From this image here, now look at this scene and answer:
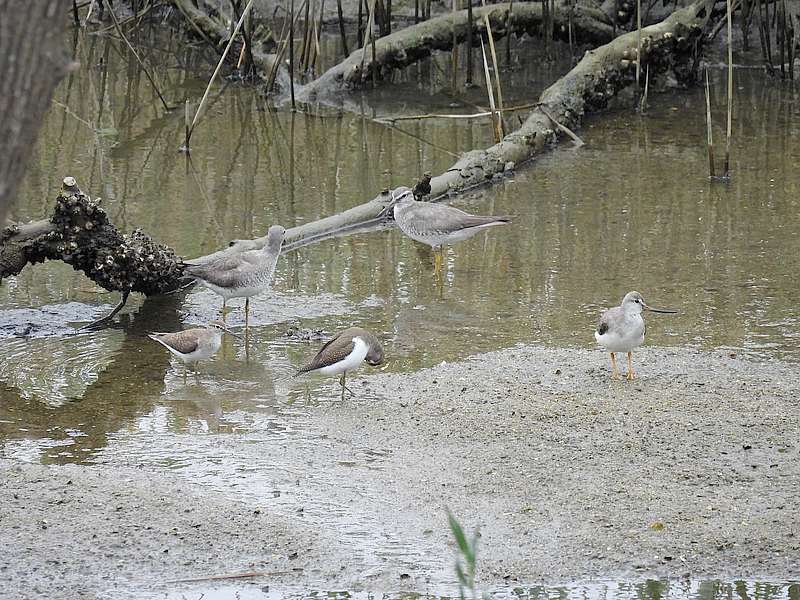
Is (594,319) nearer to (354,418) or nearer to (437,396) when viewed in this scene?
(437,396)

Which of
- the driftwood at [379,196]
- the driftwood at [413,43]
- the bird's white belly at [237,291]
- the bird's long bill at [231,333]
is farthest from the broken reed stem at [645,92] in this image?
the bird's long bill at [231,333]

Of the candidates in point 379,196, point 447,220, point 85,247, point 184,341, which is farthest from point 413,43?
point 184,341

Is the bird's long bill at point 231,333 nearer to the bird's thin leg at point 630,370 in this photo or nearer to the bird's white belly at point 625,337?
the bird's white belly at point 625,337

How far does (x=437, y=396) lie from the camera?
7156 mm

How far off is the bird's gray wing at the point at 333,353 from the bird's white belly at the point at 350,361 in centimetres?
2

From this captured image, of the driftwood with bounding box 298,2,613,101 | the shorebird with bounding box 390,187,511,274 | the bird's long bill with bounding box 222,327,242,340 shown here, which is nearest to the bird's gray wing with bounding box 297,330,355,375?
the bird's long bill with bounding box 222,327,242,340

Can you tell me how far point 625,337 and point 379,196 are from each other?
14.2 ft

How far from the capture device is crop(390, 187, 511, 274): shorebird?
9836 mm

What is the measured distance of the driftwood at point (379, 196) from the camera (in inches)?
332

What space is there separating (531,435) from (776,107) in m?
10.4

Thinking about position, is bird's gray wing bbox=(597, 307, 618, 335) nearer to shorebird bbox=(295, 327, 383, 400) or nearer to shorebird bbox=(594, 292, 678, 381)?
shorebird bbox=(594, 292, 678, 381)

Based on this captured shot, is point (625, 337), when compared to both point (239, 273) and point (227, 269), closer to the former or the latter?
point (239, 273)

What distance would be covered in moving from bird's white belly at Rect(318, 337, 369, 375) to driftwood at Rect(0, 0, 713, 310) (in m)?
2.11

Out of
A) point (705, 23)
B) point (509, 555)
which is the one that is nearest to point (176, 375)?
Answer: point (509, 555)
